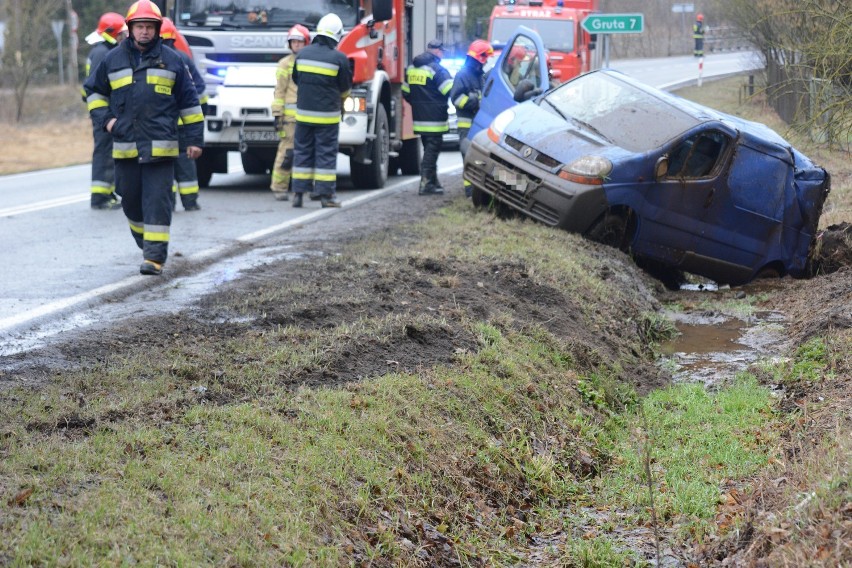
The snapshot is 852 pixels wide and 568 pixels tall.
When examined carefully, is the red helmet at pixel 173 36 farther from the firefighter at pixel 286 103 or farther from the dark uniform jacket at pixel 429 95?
the dark uniform jacket at pixel 429 95

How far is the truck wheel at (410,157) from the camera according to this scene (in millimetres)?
16156

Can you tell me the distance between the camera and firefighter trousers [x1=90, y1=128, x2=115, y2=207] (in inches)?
459

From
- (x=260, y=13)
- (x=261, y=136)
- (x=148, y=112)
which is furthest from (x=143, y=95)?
(x=260, y=13)

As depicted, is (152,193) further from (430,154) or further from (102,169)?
(430,154)

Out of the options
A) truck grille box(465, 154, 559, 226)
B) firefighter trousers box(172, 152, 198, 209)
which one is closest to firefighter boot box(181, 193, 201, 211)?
firefighter trousers box(172, 152, 198, 209)

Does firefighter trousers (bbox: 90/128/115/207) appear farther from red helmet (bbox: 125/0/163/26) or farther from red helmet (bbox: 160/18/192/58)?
red helmet (bbox: 125/0/163/26)

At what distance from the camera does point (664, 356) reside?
816 centimetres

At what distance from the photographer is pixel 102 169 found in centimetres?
1176

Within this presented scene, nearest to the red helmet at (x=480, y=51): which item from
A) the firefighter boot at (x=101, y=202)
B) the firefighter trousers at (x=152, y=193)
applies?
the firefighter boot at (x=101, y=202)

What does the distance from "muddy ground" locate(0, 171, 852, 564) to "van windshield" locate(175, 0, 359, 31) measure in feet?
12.1

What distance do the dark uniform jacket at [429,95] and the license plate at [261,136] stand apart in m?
1.67

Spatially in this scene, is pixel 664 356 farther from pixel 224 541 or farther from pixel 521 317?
pixel 224 541

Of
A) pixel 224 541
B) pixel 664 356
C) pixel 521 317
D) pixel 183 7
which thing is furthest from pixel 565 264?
pixel 183 7

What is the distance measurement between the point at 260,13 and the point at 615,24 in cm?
737
